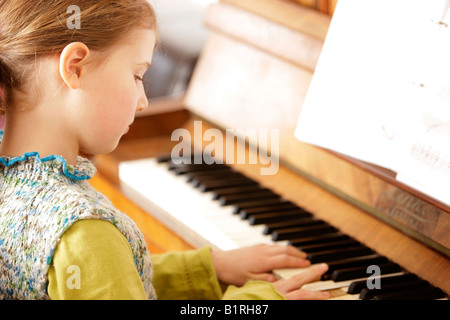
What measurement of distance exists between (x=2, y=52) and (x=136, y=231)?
1.31ft

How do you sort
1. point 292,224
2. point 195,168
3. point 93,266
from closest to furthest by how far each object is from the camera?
point 93,266, point 292,224, point 195,168

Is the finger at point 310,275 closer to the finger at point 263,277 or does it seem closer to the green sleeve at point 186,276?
the finger at point 263,277

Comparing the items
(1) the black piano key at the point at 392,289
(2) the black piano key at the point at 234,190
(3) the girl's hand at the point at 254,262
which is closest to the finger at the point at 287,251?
(3) the girl's hand at the point at 254,262

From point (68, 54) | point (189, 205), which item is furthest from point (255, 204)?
point (68, 54)

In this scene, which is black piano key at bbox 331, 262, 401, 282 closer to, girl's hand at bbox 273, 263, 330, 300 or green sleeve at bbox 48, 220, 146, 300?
girl's hand at bbox 273, 263, 330, 300

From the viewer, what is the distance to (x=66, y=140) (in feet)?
3.86

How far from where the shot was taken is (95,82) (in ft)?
3.77

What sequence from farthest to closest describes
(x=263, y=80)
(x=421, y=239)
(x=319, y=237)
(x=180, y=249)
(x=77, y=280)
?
(x=263, y=80) < (x=180, y=249) < (x=319, y=237) < (x=421, y=239) < (x=77, y=280)

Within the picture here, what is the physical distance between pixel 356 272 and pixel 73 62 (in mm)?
714

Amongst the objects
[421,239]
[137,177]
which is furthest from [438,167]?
[137,177]

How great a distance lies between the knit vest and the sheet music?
557mm

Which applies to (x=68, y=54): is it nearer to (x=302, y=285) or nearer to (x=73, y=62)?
(x=73, y=62)

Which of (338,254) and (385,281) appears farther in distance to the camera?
(338,254)

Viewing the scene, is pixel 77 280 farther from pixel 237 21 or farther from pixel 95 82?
pixel 237 21
